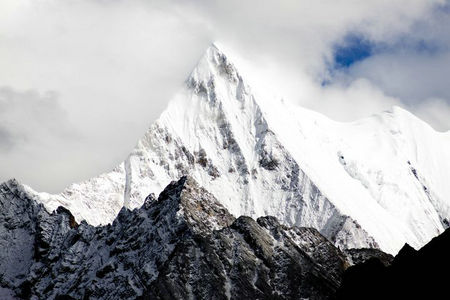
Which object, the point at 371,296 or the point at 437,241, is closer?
the point at 437,241

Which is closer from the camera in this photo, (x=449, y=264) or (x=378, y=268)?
(x=449, y=264)

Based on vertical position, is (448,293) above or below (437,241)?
below

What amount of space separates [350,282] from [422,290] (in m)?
26.7

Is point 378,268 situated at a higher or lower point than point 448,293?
higher

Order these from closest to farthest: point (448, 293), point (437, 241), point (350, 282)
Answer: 1. point (448, 293)
2. point (437, 241)
3. point (350, 282)

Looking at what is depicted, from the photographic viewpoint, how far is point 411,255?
159 m

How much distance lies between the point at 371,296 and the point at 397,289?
25.7 feet

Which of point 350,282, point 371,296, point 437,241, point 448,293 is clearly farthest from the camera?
point 350,282

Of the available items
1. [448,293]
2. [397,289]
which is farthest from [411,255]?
[448,293]

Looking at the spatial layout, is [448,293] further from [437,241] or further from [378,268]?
[378,268]

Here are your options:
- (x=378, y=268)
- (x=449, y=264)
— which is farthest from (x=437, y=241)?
(x=378, y=268)

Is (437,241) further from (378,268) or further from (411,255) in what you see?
(378,268)

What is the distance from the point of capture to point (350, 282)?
172750mm

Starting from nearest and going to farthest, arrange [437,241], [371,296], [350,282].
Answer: [437,241] → [371,296] → [350,282]
